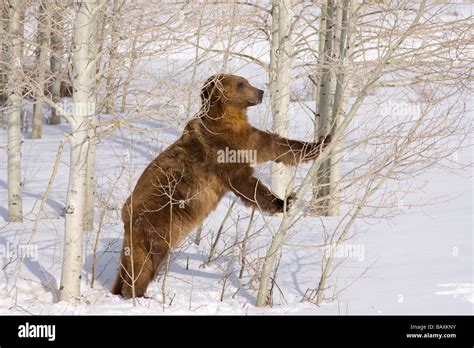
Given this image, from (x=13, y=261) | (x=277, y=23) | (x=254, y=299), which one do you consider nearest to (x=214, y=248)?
(x=254, y=299)

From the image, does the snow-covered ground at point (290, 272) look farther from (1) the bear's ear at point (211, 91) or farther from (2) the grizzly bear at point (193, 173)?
(1) the bear's ear at point (211, 91)

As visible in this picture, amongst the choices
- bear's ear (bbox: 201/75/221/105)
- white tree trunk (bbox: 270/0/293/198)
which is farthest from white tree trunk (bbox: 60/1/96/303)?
white tree trunk (bbox: 270/0/293/198)

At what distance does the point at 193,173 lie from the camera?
668 centimetres

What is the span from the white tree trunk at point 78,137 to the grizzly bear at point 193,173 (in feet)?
1.73

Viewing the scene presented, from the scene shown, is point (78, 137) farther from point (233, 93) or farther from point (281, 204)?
point (281, 204)

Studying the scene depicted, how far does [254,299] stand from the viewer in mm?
6957

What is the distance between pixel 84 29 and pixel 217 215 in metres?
5.88

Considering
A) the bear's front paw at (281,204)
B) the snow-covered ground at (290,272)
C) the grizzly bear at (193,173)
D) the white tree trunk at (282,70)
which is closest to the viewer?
the bear's front paw at (281,204)

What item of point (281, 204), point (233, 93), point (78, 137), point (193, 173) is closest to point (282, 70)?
point (233, 93)

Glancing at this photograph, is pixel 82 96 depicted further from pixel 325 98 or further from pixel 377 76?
pixel 325 98

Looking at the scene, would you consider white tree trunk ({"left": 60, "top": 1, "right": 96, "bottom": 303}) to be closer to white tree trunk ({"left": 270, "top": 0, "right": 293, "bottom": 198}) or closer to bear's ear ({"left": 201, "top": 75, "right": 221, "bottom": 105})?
bear's ear ({"left": 201, "top": 75, "right": 221, "bottom": 105})

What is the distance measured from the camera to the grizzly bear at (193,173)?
6.61m

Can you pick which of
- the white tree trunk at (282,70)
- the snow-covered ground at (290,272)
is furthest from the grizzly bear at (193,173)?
the white tree trunk at (282,70)

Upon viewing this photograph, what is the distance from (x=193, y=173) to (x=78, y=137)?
1.14m
